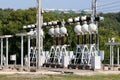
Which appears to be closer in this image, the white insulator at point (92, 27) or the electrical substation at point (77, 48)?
the electrical substation at point (77, 48)

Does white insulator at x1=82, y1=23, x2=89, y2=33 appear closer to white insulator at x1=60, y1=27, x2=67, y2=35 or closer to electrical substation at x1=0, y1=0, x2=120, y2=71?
electrical substation at x1=0, y1=0, x2=120, y2=71

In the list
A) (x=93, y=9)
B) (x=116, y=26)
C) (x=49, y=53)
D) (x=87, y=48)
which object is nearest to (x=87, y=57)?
(x=87, y=48)

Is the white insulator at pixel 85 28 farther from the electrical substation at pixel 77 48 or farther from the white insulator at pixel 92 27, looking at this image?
the white insulator at pixel 92 27

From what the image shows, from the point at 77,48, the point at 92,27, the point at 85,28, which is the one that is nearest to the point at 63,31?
the point at 77,48

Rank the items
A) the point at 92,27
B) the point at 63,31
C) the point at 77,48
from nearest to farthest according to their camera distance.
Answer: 1. the point at 92,27
2. the point at 77,48
3. the point at 63,31

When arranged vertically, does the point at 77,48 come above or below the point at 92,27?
below

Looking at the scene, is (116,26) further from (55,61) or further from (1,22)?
(55,61)

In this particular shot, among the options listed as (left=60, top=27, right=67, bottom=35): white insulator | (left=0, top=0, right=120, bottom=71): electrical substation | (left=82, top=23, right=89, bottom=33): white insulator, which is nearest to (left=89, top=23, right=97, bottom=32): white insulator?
(left=0, top=0, right=120, bottom=71): electrical substation

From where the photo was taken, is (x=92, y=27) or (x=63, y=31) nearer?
(x=92, y=27)

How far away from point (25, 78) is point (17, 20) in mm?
40781

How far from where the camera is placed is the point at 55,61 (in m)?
42.1

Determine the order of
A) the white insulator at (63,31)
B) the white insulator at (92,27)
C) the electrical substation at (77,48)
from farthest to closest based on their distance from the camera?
the white insulator at (63,31)
the white insulator at (92,27)
the electrical substation at (77,48)

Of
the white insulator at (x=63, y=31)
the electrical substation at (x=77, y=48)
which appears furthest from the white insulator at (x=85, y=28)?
the white insulator at (x=63, y=31)

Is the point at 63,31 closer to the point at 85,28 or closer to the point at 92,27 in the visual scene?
the point at 85,28
